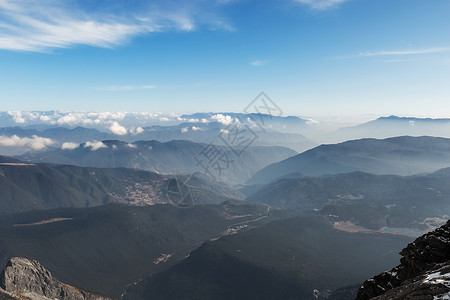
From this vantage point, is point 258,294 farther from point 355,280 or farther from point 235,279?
point 355,280

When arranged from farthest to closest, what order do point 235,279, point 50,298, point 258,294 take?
point 235,279 < point 258,294 < point 50,298

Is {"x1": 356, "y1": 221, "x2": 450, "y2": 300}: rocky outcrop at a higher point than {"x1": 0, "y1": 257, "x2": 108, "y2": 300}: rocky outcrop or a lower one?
higher

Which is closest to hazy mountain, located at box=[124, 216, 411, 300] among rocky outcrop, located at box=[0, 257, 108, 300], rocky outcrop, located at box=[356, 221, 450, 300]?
rocky outcrop, located at box=[0, 257, 108, 300]

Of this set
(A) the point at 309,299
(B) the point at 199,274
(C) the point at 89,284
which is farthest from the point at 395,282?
(C) the point at 89,284

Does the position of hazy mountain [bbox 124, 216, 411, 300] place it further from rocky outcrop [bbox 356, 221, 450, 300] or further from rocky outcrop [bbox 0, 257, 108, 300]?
rocky outcrop [bbox 356, 221, 450, 300]

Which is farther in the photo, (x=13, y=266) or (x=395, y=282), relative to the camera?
(x=13, y=266)

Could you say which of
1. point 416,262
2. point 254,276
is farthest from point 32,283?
point 416,262

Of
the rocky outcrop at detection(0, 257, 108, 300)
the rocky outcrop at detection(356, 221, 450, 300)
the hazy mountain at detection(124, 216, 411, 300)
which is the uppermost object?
the rocky outcrop at detection(356, 221, 450, 300)

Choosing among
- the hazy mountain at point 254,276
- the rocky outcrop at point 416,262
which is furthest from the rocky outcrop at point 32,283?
the rocky outcrop at point 416,262

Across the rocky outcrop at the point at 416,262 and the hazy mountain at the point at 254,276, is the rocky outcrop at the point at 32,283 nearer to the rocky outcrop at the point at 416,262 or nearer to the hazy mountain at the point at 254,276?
the hazy mountain at the point at 254,276
